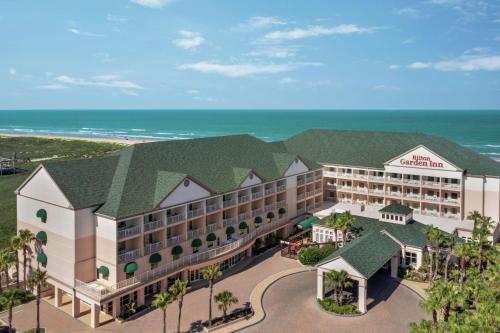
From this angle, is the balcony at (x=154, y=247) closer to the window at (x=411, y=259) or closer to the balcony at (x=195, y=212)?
the balcony at (x=195, y=212)

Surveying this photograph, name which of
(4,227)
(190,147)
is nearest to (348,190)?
(190,147)

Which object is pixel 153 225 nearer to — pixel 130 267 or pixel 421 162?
pixel 130 267

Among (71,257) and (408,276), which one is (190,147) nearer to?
(71,257)

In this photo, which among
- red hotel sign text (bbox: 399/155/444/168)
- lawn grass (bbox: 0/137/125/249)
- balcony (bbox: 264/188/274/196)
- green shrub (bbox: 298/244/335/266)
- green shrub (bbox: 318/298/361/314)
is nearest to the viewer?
green shrub (bbox: 318/298/361/314)

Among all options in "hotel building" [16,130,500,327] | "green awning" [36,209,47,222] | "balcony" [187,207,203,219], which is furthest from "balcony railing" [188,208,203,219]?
"green awning" [36,209,47,222]

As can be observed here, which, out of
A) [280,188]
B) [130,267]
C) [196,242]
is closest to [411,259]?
[280,188]

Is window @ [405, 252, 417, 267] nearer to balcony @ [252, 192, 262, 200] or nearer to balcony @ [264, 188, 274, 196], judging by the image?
balcony @ [264, 188, 274, 196]
